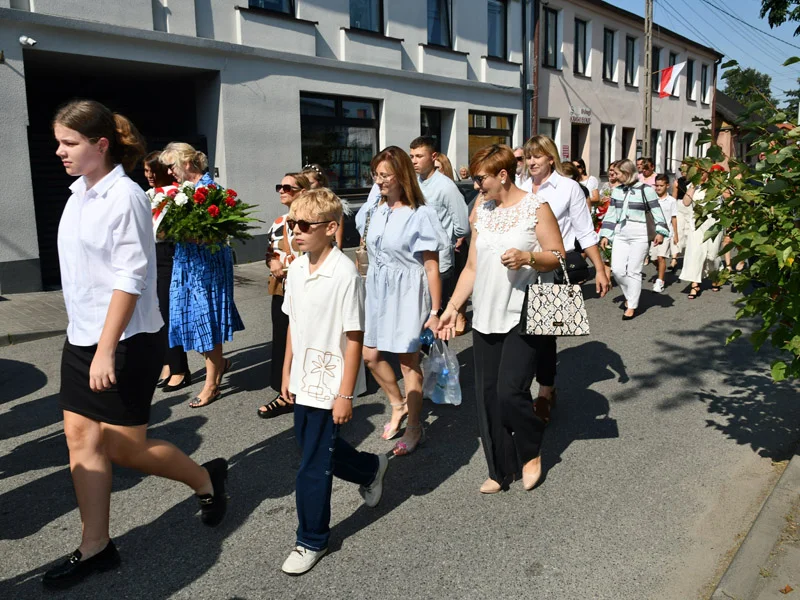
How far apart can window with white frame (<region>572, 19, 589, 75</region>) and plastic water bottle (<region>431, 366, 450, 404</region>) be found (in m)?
21.9

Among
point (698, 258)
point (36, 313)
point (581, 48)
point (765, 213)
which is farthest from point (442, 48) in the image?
point (765, 213)

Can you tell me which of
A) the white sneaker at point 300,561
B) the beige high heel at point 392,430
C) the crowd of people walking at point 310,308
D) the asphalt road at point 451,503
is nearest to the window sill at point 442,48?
the crowd of people walking at point 310,308

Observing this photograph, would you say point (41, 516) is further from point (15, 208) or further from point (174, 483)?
point (15, 208)

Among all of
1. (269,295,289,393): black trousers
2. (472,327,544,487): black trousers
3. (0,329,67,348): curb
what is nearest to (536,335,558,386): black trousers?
(472,327,544,487): black trousers

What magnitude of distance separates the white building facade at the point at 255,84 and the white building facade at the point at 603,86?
256 centimetres

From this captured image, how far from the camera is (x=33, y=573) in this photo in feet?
10.6

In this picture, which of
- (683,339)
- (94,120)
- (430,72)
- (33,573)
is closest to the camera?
(94,120)

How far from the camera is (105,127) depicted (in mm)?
3029

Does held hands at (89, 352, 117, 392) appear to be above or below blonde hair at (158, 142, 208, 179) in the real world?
below

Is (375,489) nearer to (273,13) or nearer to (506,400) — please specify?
(506,400)

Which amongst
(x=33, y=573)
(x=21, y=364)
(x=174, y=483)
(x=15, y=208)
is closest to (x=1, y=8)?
(x=15, y=208)

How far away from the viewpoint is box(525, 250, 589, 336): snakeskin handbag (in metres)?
3.84

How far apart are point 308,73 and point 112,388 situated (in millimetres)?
12568

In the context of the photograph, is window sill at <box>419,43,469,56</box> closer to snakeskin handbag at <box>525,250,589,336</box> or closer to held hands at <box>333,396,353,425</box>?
snakeskin handbag at <box>525,250,589,336</box>
